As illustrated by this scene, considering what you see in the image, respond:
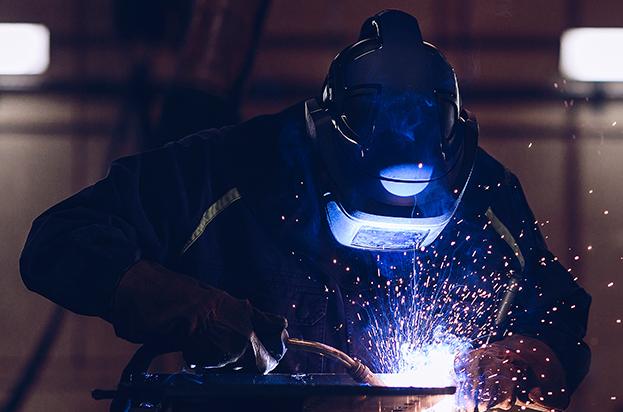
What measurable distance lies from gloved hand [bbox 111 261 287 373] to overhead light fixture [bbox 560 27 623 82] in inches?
97.5

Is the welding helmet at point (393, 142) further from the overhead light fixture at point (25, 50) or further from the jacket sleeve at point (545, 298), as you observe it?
the overhead light fixture at point (25, 50)

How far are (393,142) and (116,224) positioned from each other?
1.72ft

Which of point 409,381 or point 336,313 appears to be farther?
point 336,313

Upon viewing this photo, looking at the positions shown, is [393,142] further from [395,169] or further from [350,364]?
[350,364]

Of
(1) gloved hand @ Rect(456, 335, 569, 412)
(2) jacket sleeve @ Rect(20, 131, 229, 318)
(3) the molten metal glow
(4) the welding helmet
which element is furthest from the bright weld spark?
(2) jacket sleeve @ Rect(20, 131, 229, 318)

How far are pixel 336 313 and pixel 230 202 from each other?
307mm

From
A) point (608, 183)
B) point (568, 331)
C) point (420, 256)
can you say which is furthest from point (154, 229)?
point (608, 183)

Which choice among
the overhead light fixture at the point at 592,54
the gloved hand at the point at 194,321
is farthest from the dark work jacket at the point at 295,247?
the overhead light fixture at the point at 592,54

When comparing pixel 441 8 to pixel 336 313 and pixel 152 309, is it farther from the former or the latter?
pixel 152 309

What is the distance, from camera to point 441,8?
346 centimetres

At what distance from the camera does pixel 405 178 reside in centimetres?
144

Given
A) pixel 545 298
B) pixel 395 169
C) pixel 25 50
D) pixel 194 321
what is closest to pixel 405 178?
pixel 395 169

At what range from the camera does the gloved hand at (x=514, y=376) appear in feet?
4.78

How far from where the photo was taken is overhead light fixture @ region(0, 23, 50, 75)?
350cm
